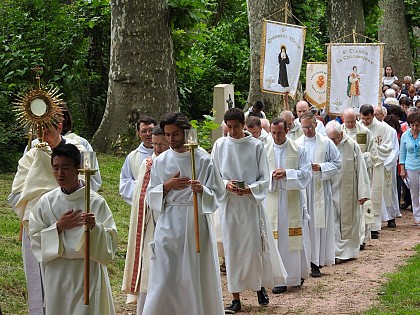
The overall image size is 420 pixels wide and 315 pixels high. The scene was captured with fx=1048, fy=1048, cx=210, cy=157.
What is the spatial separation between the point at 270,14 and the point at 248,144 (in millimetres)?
11599

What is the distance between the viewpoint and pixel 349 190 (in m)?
14.7

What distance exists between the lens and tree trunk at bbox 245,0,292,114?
2209 centimetres

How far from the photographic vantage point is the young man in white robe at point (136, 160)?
10.5 m

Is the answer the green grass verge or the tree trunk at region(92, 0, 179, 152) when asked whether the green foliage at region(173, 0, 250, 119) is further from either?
the green grass verge

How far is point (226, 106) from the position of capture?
1719 centimetres

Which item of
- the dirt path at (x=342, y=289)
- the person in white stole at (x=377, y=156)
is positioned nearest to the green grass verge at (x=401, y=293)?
the dirt path at (x=342, y=289)

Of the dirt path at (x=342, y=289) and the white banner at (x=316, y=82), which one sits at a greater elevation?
the white banner at (x=316, y=82)

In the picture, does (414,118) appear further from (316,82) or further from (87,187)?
(87,187)

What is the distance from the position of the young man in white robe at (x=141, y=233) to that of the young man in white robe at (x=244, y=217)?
1.25 metres

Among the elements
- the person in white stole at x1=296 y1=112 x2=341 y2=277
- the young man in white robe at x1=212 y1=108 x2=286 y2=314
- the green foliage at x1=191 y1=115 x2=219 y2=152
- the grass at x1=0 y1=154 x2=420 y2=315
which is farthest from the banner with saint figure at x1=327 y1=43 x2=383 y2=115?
the young man in white robe at x1=212 y1=108 x2=286 y2=314

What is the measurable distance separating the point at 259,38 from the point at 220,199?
13.8m

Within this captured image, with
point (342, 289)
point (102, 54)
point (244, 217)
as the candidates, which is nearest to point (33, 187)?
point (244, 217)

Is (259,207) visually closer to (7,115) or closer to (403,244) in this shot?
(403,244)

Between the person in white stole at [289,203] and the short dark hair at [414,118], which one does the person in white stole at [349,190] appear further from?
the short dark hair at [414,118]
